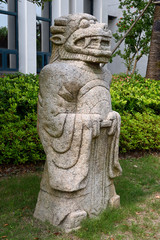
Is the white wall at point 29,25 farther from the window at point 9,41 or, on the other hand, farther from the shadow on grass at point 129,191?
the shadow on grass at point 129,191

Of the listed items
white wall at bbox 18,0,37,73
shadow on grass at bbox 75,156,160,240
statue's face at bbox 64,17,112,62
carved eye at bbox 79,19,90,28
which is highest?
Answer: white wall at bbox 18,0,37,73

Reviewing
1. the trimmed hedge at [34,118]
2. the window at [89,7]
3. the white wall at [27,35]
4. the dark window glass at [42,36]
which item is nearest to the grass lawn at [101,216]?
the trimmed hedge at [34,118]

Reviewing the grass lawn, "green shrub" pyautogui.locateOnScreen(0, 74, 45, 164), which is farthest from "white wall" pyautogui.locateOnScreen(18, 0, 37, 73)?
the grass lawn

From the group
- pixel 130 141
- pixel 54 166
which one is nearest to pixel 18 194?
pixel 54 166

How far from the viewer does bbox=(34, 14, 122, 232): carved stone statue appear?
11.7 ft

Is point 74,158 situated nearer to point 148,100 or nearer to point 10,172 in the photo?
point 10,172

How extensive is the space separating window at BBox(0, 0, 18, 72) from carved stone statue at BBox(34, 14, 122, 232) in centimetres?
863

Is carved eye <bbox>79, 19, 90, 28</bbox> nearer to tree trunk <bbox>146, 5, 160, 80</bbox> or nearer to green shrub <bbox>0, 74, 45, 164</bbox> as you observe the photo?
green shrub <bbox>0, 74, 45, 164</bbox>

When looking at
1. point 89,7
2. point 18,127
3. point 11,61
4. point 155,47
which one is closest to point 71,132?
point 18,127

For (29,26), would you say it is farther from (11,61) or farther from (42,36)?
(42,36)

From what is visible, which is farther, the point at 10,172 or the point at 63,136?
the point at 10,172

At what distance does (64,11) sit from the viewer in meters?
12.6

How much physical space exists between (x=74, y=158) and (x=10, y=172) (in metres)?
2.55

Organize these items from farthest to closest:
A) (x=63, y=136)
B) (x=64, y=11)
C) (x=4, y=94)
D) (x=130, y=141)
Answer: (x=64, y=11)
(x=130, y=141)
(x=4, y=94)
(x=63, y=136)
